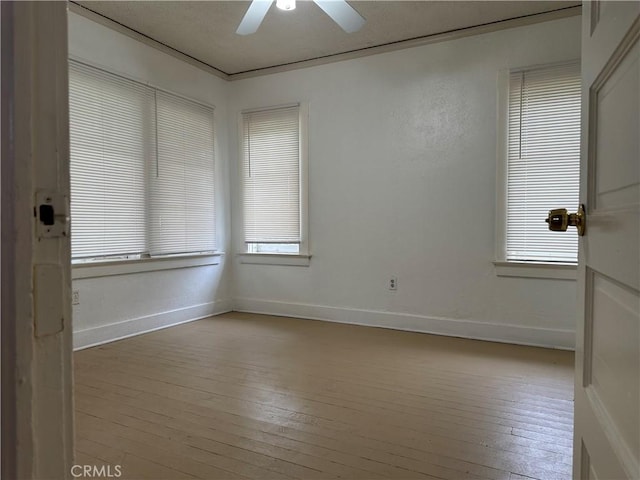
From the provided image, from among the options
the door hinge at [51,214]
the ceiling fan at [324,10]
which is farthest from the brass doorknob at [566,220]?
the ceiling fan at [324,10]

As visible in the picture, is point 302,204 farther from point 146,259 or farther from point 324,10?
point 324,10

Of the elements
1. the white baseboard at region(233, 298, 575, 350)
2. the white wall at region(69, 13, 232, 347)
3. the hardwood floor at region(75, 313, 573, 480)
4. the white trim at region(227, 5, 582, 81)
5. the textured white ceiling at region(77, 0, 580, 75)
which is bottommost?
the hardwood floor at region(75, 313, 573, 480)

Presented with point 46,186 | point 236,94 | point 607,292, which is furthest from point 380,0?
point 46,186

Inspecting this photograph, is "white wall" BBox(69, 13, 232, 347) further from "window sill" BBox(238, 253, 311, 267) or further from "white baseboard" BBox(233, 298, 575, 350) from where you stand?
"white baseboard" BBox(233, 298, 575, 350)

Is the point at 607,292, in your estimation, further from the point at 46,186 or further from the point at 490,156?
the point at 490,156

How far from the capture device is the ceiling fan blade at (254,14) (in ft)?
8.80

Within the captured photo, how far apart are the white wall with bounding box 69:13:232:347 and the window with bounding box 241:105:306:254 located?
310 mm

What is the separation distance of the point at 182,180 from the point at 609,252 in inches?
164

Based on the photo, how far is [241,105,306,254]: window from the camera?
4.56m

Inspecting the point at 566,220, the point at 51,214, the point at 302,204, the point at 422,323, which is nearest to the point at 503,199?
the point at 422,323

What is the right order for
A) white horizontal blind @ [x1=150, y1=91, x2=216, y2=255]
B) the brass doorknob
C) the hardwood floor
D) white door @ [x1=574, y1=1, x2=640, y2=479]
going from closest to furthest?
white door @ [x1=574, y1=1, x2=640, y2=479] < the brass doorknob < the hardwood floor < white horizontal blind @ [x1=150, y1=91, x2=216, y2=255]

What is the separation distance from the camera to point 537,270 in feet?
11.6

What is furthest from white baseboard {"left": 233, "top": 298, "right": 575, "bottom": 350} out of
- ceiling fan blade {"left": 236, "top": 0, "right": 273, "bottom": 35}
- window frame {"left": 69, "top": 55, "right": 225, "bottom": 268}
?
ceiling fan blade {"left": 236, "top": 0, "right": 273, "bottom": 35}

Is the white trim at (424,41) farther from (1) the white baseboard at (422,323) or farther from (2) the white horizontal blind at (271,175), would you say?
(1) the white baseboard at (422,323)
